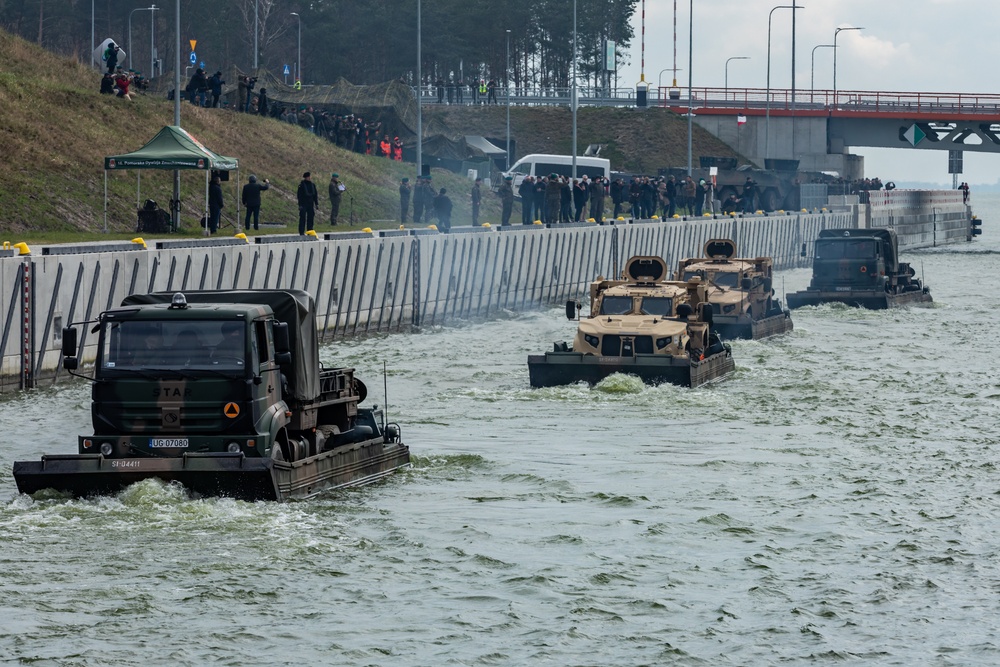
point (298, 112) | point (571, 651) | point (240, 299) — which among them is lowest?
point (571, 651)

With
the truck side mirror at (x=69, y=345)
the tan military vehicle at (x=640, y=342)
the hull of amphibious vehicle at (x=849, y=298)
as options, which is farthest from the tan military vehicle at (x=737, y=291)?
the truck side mirror at (x=69, y=345)

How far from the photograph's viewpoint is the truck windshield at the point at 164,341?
17.3m

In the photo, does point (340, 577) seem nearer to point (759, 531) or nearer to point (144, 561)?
point (144, 561)

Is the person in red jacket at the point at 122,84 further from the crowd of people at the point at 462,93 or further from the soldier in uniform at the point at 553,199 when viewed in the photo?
the crowd of people at the point at 462,93

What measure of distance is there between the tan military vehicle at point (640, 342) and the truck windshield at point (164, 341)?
11902 mm

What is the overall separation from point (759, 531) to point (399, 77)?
105594 millimetres

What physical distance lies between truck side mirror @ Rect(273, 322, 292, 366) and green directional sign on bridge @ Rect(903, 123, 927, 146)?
92.7 metres

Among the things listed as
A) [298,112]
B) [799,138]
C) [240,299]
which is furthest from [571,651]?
[799,138]

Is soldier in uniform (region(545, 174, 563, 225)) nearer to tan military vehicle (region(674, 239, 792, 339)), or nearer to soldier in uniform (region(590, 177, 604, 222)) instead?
soldier in uniform (region(590, 177, 604, 222))

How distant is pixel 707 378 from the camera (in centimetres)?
2959

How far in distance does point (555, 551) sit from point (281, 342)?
3.38 m

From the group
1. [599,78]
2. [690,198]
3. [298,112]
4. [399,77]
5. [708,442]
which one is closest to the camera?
[708,442]

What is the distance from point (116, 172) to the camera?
166 ft

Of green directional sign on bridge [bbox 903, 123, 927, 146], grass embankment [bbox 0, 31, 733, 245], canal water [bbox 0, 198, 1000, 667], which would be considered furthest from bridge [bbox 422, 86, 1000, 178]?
canal water [bbox 0, 198, 1000, 667]
